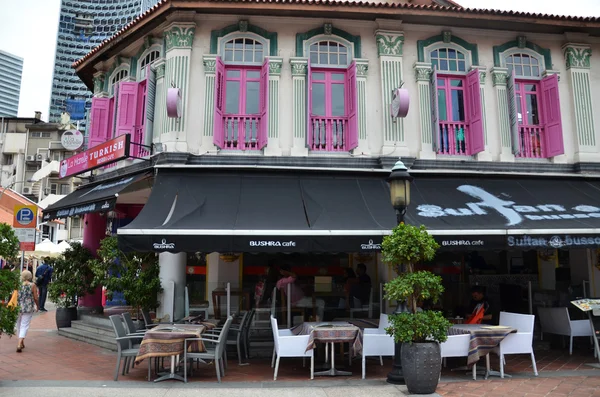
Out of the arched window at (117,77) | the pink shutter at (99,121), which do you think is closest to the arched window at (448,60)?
the arched window at (117,77)

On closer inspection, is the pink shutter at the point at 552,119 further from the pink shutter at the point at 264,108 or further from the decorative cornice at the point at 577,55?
the pink shutter at the point at 264,108

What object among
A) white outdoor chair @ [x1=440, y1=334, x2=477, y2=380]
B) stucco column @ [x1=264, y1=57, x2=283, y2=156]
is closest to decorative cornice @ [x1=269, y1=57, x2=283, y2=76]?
stucco column @ [x1=264, y1=57, x2=283, y2=156]

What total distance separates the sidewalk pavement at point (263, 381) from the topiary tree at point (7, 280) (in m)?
→ 0.86

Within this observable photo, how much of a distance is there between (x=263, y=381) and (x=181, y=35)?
290 inches

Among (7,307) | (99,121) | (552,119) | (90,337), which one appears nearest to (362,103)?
(552,119)

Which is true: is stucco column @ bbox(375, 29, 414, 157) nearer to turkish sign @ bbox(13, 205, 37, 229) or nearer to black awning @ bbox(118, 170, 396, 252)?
black awning @ bbox(118, 170, 396, 252)

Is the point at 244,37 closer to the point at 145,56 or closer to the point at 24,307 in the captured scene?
the point at 145,56

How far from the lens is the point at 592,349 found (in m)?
9.76

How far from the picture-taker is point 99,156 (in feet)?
35.8

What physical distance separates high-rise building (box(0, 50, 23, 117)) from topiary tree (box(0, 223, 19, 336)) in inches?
6664

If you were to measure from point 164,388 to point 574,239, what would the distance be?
23.7 ft

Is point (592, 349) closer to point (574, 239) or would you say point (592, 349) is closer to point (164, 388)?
Result: point (574, 239)

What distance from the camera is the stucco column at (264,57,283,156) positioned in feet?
33.9

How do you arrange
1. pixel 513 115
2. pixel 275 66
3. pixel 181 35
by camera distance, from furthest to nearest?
pixel 513 115
pixel 275 66
pixel 181 35
